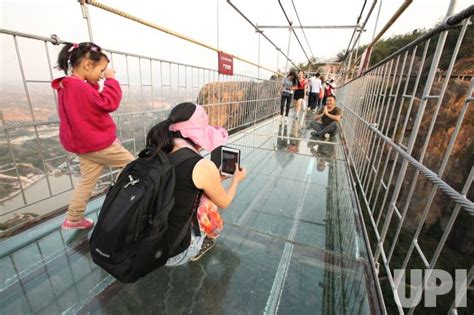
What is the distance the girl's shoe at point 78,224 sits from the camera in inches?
75.6

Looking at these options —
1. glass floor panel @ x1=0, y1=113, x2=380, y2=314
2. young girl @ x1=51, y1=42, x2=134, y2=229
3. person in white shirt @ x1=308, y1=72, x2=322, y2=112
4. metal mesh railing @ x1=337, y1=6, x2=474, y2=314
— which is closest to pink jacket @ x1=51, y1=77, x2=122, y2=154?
young girl @ x1=51, y1=42, x2=134, y2=229

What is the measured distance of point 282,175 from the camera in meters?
3.26

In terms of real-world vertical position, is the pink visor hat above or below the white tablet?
above

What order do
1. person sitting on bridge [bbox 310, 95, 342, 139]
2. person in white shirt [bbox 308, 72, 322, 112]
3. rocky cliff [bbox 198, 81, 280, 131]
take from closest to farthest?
rocky cliff [bbox 198, 81, 280, 131] → person sitting on bridge [bbox 310, 95, 342, 139] → person in white shirt [bbox 308, 72, 322, 112]

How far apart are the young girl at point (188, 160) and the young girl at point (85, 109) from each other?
710mm

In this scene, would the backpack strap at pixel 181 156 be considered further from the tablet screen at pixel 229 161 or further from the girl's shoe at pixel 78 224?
the girl's shoe at pixel 78 224

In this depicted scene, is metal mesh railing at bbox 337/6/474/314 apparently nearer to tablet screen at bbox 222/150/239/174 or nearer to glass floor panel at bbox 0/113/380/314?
glass floor panel at bbox 0/113/380/314

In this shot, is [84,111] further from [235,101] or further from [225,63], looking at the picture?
[235,101]

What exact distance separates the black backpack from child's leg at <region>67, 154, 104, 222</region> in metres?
0.90

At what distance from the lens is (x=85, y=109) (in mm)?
1695

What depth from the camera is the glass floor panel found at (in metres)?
1.38

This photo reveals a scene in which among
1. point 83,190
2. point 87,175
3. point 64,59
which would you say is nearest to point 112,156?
point 87,175

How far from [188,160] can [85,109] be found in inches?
39.2

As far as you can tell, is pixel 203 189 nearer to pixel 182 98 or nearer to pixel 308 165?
pixel 182 98
